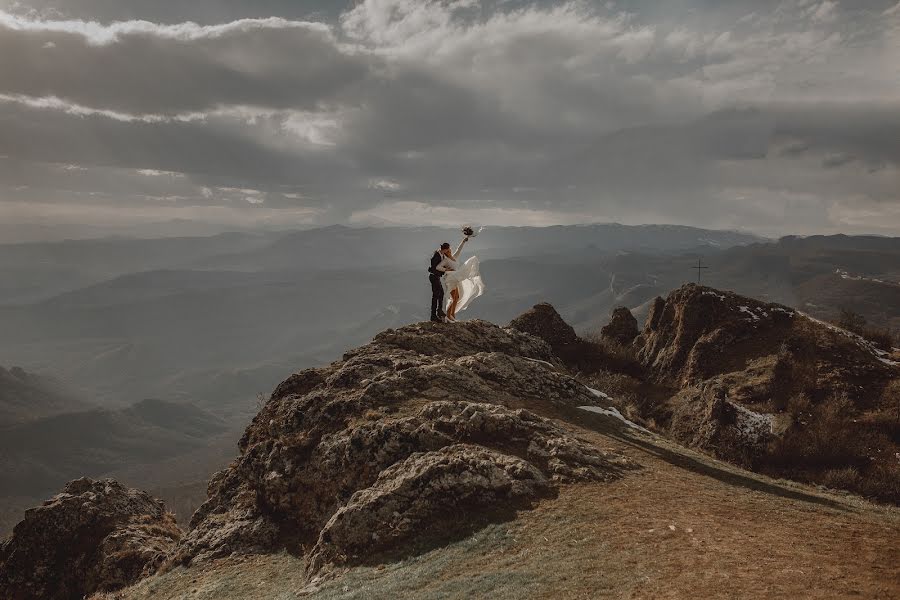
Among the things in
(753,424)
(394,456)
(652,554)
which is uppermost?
(652,554)

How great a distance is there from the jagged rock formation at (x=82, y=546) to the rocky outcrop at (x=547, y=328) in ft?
123

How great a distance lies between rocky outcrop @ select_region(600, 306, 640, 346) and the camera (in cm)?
6438

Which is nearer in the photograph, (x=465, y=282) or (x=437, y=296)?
(x=437, y=296)

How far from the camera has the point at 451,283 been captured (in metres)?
33.0

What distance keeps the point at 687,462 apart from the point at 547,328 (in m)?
34.1

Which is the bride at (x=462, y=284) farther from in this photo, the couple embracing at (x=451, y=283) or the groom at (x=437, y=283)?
the groom at (x=437, y=283)

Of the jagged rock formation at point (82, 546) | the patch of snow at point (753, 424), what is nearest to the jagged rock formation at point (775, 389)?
the patch of snow at point (753, 424)

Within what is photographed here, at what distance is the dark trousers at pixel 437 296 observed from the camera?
103 feet

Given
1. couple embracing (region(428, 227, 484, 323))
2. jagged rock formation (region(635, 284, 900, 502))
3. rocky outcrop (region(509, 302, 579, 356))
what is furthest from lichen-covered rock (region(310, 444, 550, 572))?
rocky outcrop (region(509, 302, 579, 356))

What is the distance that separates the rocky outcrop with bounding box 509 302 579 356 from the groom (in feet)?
72.2

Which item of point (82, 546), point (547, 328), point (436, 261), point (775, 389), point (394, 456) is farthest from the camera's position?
point (547, 328)

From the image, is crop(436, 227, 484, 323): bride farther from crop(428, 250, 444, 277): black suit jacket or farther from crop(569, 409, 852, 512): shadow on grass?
crop(569, 409, 852, 512): shadow on grass

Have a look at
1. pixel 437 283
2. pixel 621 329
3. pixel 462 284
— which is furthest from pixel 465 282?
pixel 621 329

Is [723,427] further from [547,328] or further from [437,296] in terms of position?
[547,328]
